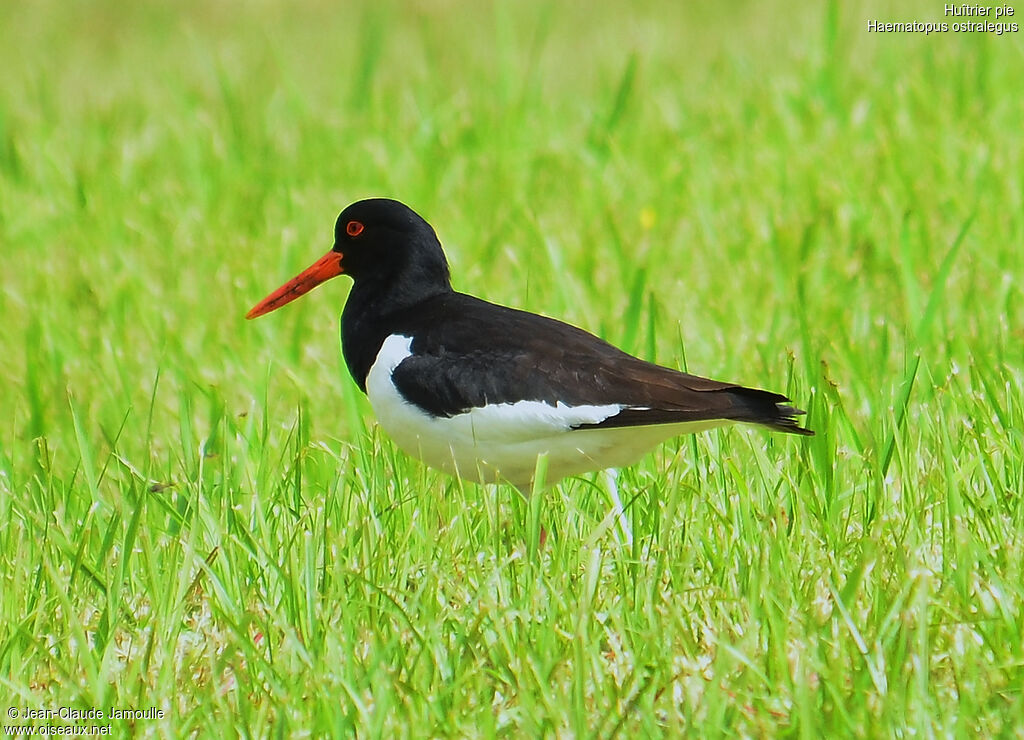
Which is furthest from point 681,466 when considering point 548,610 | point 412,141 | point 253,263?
point 412,141

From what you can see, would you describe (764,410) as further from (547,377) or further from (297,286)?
(297,286)

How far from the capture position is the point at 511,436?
3.54m

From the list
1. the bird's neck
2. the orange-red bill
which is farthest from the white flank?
the orange-red bill

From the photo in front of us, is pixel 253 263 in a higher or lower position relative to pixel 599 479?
higher

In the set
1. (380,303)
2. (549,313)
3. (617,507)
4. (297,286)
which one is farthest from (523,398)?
(549,313)

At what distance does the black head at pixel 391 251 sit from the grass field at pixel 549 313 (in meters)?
0.42

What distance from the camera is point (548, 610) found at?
2807 mm

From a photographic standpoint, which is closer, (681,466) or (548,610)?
(548,610)

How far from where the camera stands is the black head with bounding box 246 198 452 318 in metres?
4.10

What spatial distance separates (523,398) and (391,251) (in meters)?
0.82

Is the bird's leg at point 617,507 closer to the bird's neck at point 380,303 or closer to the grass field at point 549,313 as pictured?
the grass field at point 549,313

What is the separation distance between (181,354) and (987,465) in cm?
274

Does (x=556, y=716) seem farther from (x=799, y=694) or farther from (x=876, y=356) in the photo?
(x=876, y=356)

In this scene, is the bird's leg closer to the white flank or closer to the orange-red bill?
the white flank
